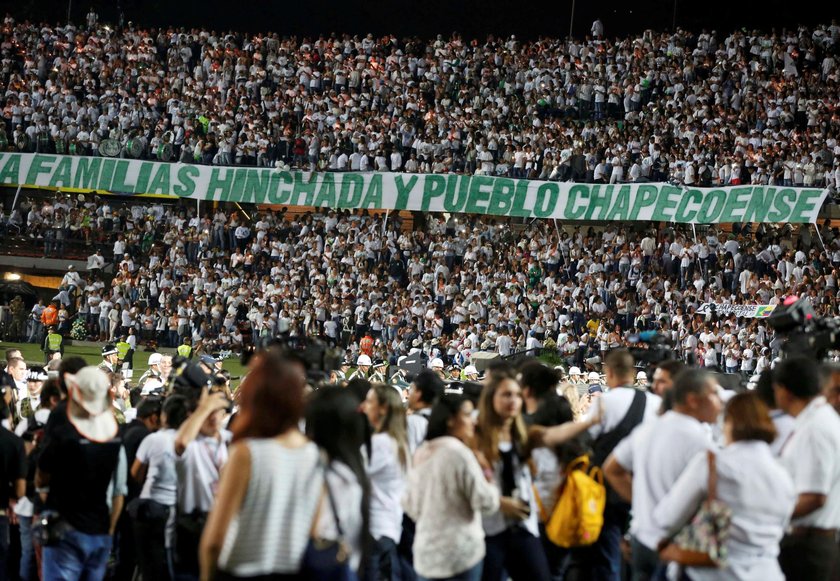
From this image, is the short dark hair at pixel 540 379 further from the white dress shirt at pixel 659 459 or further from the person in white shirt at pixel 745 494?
the person in white shirt at pixel 745 494

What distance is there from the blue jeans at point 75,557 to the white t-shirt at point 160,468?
419 millimetres

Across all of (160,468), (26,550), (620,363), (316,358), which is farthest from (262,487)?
(26,550)

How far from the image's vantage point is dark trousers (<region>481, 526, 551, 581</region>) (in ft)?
18.5

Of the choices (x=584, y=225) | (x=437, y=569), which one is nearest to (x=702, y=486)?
(x=437, y=569)

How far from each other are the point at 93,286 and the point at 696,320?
15157 mm

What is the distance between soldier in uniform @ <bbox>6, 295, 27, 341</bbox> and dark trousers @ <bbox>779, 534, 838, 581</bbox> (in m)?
27.1

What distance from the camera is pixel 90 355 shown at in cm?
2650

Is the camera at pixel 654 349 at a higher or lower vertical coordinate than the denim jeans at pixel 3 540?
higher

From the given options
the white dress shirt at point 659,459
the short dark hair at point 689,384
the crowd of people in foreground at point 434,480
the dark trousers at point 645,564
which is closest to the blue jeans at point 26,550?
the crowd of people in foreground at point 434,480

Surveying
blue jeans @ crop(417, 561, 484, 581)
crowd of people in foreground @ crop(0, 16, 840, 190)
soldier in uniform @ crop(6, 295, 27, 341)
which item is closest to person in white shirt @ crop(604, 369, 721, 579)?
blue jeans @ crop(417, 561, 484, 581)

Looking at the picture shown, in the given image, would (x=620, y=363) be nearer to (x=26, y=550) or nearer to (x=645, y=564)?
(x=645, y=564)

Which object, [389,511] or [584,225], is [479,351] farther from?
[389,511]

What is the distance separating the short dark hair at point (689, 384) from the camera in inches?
201

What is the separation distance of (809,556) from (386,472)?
6.81 feet
